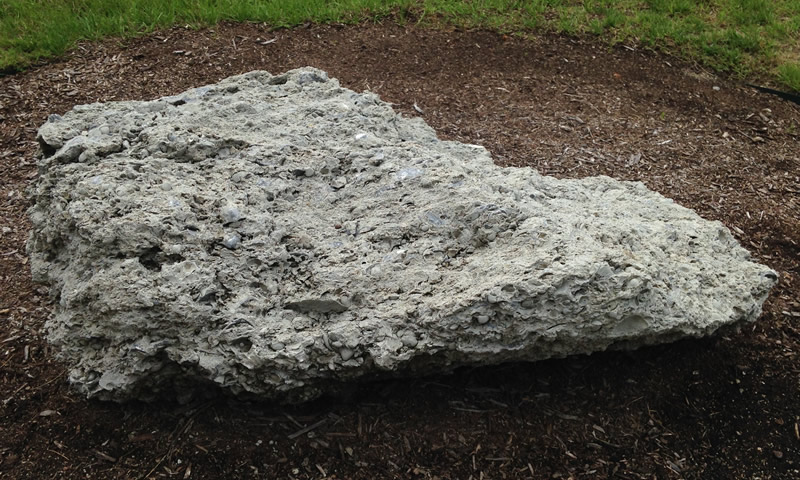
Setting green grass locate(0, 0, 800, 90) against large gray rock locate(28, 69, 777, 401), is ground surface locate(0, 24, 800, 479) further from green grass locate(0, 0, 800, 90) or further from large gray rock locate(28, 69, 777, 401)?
green grass locate(0, 0, 800, 90)

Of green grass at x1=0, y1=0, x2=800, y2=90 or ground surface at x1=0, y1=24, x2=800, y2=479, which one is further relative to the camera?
green grass at x1=0, y1=0, x2=800, y2=90

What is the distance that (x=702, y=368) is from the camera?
121 inches

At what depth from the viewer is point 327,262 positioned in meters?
2.70

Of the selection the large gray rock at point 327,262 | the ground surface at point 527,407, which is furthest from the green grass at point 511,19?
the large gray rock at point 327,262

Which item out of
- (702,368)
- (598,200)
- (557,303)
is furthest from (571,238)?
(702,368)

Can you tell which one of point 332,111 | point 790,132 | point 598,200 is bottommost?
point 790,132

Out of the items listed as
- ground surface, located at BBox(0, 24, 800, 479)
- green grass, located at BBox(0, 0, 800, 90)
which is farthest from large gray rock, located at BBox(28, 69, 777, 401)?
green grass, located at BBox(0, 0, 800, 90)

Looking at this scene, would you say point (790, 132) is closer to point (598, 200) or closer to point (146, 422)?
point (598, 200)

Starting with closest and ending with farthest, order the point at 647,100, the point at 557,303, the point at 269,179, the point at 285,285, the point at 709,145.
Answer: the point at 557,303 < the point at 285,285 < the point at 269,179 < the point at 709,145 < the point at 647,100

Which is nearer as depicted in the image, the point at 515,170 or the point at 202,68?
the point at 515,170

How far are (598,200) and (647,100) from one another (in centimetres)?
248

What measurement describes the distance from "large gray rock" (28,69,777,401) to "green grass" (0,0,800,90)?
3071mm

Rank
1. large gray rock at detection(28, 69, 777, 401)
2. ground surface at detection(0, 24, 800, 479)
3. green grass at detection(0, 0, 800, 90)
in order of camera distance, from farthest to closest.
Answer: green grass at detection(0, 0, 800, 90), ground surface at detection(0, 24, 800, 479), large gray rock at detection(28, 69, 777, 401)

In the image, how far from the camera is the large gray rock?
2482 mm
